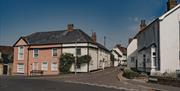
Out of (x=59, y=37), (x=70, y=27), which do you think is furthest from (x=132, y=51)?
(x=59, y=37)

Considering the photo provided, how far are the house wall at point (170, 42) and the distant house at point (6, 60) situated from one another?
3947 cm

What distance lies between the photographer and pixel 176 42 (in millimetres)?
33625

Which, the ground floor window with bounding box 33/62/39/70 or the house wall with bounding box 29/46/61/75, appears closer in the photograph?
the house wall with bounding box 29/46/61/75

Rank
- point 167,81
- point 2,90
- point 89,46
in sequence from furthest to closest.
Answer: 1. point 89,46
2. point 167,81
3. point 2,90

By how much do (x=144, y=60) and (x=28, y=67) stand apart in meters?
25.2

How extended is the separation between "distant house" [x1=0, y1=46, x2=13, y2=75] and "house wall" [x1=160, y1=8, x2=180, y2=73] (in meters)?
39.5

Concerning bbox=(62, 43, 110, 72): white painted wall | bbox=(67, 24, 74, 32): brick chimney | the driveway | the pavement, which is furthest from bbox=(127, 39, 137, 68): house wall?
the pavement

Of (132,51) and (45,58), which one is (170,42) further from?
(45,58)

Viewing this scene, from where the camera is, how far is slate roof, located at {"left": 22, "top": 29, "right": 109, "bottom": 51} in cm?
5072

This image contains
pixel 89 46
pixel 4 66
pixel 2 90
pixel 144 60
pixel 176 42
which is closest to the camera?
pixel 2 90

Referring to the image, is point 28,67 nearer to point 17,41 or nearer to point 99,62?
point 17,41

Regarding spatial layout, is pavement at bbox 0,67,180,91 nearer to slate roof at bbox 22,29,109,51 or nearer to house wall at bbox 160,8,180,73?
house wall at bbox 160,8,180,73

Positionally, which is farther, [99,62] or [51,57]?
[99,62]

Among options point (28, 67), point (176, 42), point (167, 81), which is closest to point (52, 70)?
point (28, 67)
